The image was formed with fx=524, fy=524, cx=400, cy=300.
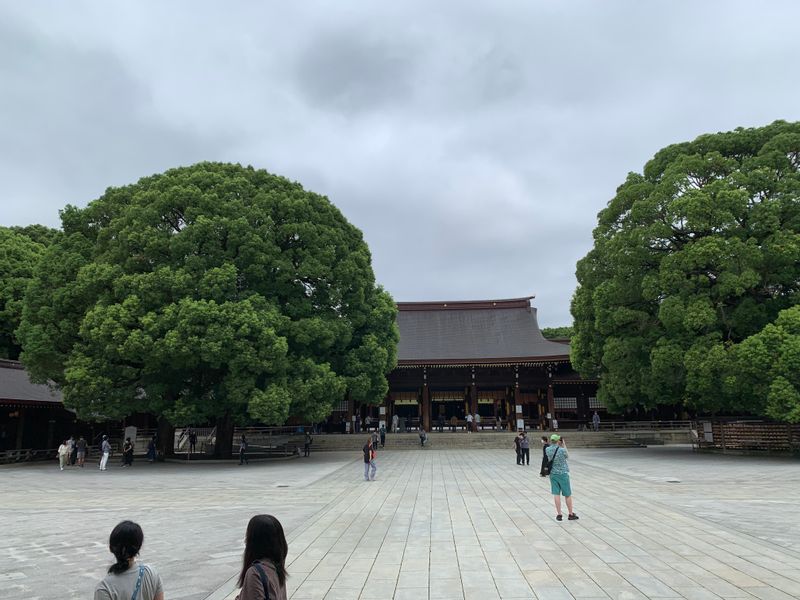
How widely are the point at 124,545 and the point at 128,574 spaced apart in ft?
0.58

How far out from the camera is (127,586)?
313cm

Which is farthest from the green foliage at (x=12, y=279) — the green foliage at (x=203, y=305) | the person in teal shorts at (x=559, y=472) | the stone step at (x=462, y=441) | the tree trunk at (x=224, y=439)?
the person in teal shorts at (x=559, y=472)

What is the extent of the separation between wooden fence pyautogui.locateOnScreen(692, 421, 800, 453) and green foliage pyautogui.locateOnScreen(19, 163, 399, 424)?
16349 millimetres

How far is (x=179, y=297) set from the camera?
21906 millimetres

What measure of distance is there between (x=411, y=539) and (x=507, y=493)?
19.4 ft

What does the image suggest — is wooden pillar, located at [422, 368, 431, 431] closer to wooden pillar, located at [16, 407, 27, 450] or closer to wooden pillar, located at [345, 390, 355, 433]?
wooden pillar, located at [345, 390, 355, 433]

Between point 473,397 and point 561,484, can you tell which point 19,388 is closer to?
point 473,397

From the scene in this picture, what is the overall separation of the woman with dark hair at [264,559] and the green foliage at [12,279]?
34114mm

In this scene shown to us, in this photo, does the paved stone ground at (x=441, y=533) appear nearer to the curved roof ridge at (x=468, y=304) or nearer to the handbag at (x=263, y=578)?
the handbag at (x=263, y=578)

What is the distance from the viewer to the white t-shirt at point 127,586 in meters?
3.07

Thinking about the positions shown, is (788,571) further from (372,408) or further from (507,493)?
(372,408)

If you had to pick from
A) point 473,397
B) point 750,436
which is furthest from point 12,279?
point 750,436

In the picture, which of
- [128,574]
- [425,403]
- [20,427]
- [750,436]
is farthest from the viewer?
[425,403]

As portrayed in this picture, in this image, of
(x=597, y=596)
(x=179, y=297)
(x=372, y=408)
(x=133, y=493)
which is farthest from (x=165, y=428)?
(x=597, y=596)
